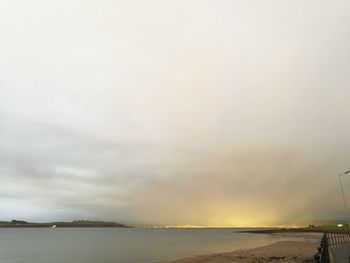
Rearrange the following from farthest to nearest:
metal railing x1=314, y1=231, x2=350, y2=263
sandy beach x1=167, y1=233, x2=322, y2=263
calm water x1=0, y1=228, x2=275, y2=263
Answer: calm water x1=0, y1=228, x2=275, y2=263 < sandy beach x1=167, y1=233, x2=322, y2=263 < metal railing x1=314, y1=231, x2=350, y2=263

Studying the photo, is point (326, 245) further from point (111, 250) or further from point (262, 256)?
point (111, 250)

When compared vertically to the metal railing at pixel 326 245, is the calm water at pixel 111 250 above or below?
below

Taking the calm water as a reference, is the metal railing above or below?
above

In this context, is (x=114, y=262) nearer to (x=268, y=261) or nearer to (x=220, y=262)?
(x=220, y=262)

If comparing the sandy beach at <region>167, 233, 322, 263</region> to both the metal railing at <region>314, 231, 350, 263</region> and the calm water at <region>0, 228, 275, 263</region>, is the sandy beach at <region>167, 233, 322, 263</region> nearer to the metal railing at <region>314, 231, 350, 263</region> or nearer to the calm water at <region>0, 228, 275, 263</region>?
the metal railing at <region>314, 231, 350, 263</region>

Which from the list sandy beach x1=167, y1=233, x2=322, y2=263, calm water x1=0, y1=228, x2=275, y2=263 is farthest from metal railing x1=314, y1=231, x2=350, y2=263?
calm water x1=0, y1=228, x2=275, y2=263

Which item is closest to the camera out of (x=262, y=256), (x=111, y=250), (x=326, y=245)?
(x=326, y=245)

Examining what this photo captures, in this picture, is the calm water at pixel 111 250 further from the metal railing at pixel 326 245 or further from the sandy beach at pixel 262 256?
the metal railing at pixel 326 245

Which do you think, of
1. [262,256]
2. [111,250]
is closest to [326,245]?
[262,256]

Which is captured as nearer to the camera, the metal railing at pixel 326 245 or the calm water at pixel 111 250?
the metal railing at pixel 326 245

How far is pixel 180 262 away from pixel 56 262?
22210 mm

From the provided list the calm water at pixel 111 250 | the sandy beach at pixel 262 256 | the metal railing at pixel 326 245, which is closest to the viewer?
the metal railing at pixel 326 245

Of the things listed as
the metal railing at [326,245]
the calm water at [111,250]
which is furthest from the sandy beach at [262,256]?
the calm water at [111,250]

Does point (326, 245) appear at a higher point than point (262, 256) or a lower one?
higher
